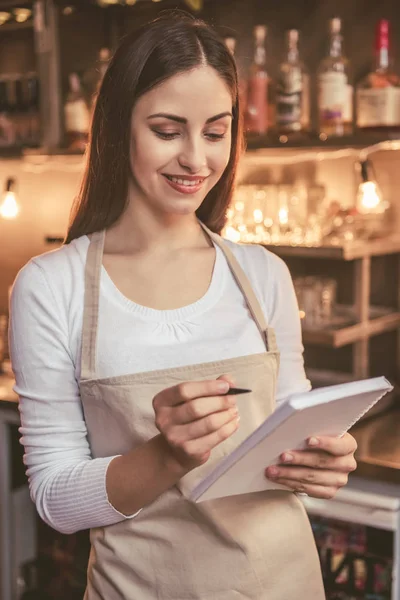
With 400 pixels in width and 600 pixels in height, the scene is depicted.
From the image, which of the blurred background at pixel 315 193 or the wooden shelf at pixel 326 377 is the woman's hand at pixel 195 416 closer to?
the blurred background at pixel 315 193

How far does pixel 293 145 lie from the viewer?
2.10 metres

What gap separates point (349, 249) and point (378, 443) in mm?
517

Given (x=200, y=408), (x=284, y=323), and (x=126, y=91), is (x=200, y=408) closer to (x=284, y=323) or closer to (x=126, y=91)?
(x=284, y=323)

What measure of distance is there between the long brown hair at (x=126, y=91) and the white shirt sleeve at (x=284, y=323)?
0.22m

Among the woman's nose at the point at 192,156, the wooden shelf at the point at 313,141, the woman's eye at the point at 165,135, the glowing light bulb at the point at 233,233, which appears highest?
the wooden shelf at the point at 313,141

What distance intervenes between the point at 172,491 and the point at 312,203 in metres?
1.42

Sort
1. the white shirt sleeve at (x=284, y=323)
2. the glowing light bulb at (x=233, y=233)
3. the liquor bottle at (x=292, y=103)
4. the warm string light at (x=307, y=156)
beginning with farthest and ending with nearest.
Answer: the glowing light bulb at (x=233, y=233)
the warm string light at (x=307, y=156)
the liquor bottle at (x=292, y=103)
the white shirt sleeve at (x=284, y=323)

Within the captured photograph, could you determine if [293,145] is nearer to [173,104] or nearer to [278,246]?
[278,246]

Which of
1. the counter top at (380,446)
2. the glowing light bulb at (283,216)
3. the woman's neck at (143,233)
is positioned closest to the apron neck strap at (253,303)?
the woman's neck at (143,233)

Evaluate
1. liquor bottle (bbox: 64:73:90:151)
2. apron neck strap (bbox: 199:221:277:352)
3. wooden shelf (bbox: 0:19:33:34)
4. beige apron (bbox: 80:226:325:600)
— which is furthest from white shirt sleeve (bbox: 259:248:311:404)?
wooden shelf (bbox: 0:19:33:34)

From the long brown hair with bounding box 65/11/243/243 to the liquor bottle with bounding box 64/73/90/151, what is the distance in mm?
1369

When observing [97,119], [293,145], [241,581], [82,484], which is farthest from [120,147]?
[293,145]

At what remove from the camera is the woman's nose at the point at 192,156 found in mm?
1156

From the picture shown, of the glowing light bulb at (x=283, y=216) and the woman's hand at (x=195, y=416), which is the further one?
the glowing light bulb at (x=283, y=216)
